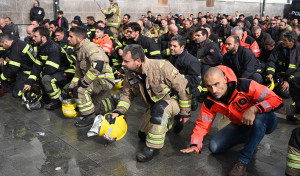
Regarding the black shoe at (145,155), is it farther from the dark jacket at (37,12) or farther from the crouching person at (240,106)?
the dark jacket at (37,12)

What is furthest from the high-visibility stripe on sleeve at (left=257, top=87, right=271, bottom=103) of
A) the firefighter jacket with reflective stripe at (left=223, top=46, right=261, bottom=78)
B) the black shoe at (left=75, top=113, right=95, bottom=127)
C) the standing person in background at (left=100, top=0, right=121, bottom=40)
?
the standing person in background at (left=100, top=0, right=121, bottom=40)

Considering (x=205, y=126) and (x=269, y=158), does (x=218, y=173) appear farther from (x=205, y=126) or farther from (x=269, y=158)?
(x=269, y=158)

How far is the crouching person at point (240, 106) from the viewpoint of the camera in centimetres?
349

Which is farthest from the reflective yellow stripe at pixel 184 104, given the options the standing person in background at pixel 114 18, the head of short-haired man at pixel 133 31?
the standing person in background at pixel 114 18

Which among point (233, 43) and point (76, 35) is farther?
point (233, 43)

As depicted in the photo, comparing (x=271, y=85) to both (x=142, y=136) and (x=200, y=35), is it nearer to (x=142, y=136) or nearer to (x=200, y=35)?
(x=200, y=35)

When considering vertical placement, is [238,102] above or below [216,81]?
below

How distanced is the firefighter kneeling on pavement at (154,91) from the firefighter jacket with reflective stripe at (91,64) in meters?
0.91

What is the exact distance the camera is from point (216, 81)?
3.44 m

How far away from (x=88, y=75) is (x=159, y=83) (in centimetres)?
148

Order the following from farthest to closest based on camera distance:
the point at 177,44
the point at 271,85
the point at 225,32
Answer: the point at 225,32 < the point at 271,85 < the point at 177,44

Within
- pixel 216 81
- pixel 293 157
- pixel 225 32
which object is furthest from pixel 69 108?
pixel 225 32

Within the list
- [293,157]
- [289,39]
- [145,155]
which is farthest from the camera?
[289,39]

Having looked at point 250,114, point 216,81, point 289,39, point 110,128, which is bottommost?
point 110,128
